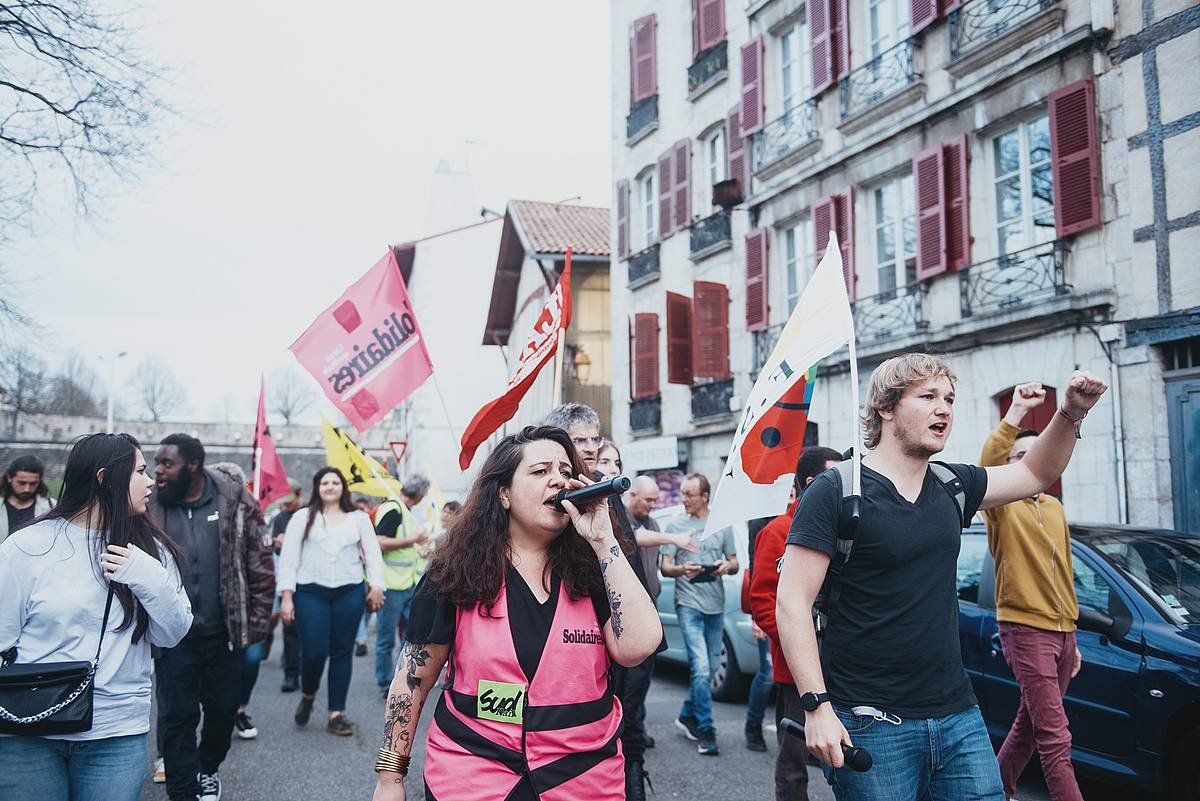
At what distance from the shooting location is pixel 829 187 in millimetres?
16516

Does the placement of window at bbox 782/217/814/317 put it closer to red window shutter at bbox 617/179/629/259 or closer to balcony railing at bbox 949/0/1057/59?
balcony railing at bbox 949/0/1057/59

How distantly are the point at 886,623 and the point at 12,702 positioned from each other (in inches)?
104

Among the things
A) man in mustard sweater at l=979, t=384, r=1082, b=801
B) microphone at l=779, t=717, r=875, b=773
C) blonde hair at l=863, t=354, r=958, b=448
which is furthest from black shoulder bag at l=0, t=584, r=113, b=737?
man in mustard sweater at l=979, t=384, r=1082, b=801

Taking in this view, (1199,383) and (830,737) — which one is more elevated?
(1199,383)

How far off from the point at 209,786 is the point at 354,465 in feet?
19.4

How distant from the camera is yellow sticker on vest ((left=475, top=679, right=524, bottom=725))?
276 centimetres

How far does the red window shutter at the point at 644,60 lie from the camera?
22734 millimetres

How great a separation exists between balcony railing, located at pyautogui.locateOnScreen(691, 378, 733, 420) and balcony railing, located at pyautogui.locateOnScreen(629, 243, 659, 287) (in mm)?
3173

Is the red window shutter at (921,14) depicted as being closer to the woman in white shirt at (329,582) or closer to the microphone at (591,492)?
the woman in white shirt at (329,582)

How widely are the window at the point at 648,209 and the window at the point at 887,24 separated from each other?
313 inches

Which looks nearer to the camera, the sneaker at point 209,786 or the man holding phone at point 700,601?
the sneaker at point 209,786

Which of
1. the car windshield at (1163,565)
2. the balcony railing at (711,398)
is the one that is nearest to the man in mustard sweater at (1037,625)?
the car windshield at (1163,565)

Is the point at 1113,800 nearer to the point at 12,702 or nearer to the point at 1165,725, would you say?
the point at 1165,725

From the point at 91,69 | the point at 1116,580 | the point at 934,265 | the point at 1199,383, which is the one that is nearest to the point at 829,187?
the point at 934,265
